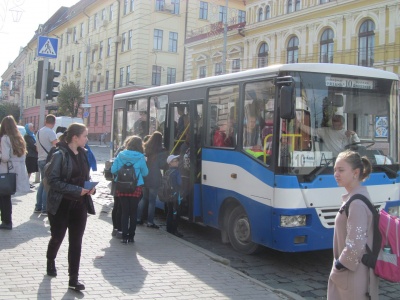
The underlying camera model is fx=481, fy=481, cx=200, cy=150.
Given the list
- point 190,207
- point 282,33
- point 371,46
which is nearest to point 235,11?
point 282,33

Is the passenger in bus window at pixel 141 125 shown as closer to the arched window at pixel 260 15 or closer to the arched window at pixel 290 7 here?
the arched window at pixel 290 7

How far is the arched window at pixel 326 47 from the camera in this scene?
101ft

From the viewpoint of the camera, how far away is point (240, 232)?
25.2 ft

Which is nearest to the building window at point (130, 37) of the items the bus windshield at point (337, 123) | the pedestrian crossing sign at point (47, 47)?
the pedestrian crossing sign at point (47, 47)

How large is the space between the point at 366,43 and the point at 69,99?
31696mm

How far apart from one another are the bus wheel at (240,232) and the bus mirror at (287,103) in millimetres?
1862

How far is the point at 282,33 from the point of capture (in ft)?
111

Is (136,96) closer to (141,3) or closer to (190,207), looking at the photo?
(190,207)

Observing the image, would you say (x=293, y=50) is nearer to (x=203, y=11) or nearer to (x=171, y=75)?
(x=171, y=75)

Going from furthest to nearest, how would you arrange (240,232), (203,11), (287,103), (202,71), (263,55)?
(203,11) < (202,71) < (263,55) < (240,232) < (287,103)

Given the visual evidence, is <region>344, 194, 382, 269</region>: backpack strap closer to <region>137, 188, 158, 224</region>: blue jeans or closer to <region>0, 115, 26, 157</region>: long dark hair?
<region>0, 115, 26, 157</region>: long dark hair

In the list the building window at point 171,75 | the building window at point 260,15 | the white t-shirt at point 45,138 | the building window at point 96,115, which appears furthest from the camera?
the building window at point 96,115

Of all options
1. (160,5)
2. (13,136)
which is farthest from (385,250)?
(160,5)

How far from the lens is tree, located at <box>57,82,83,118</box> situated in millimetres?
49844
